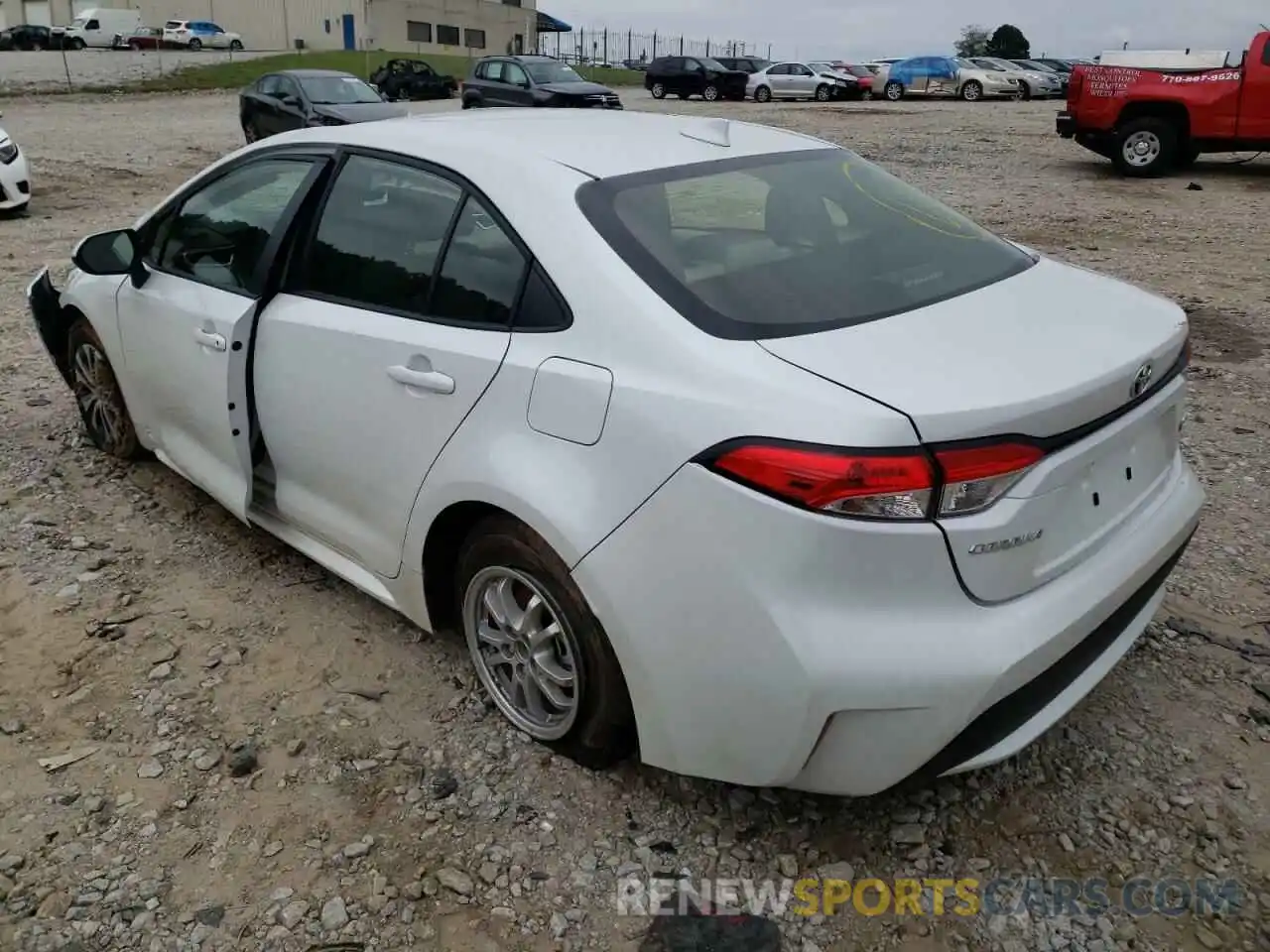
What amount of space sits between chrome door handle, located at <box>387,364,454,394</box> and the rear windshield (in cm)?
54

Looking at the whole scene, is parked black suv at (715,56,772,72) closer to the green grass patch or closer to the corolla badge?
the green grass patch

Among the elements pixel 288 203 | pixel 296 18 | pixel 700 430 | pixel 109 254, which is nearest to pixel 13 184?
pixel 109 254

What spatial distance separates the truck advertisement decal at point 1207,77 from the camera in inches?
500

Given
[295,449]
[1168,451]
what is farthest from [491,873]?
[1168,451]

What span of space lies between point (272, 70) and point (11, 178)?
2976 centimetres

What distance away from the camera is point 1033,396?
79.7 inches

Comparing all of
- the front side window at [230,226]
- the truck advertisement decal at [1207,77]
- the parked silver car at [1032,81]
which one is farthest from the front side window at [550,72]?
the front side window at [230,226]

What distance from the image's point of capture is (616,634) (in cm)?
226

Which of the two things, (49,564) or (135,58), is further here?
(135,58)

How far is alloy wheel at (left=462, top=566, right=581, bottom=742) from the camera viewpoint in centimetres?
254

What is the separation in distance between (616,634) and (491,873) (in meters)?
0.66

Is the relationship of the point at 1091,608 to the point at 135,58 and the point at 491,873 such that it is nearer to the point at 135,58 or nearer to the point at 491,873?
the point at 491,873

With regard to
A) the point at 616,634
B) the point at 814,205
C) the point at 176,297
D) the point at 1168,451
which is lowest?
the point at 616,634

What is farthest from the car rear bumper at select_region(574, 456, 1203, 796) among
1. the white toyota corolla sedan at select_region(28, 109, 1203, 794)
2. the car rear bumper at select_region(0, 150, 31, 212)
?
the car rear bumper at select_region(0, 150, 31, 212)
